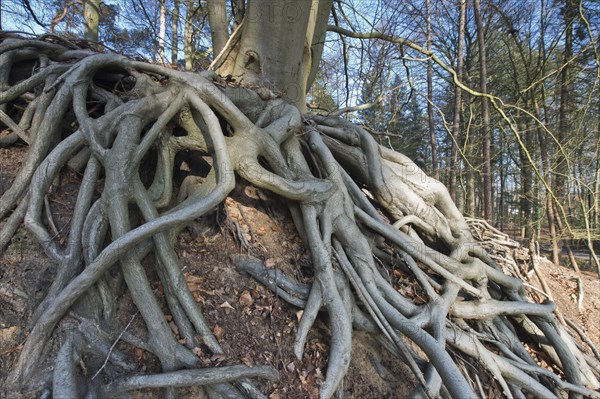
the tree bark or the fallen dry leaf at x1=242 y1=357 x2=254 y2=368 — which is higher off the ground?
the tree bark

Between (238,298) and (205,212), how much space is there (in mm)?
662

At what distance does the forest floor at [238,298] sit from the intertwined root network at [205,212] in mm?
90

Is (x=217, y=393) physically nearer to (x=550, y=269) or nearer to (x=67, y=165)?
(x=67, y=165)

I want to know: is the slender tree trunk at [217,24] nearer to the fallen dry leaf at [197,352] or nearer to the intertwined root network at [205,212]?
the intertwined root network at [205,212]

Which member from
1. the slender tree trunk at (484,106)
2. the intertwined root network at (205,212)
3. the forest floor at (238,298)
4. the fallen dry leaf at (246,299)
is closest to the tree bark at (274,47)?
the intertwined root network at (205,212)

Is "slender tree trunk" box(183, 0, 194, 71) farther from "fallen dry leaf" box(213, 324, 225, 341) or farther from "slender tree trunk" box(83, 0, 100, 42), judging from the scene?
"fallen dry leaf" box(213, 324, 225, 341)

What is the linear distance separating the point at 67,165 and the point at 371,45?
5.77 meters

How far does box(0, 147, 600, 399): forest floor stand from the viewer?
184cm

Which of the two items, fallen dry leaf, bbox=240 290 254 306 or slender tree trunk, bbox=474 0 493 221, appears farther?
slender tree trunk, bbox=474 0 493 221

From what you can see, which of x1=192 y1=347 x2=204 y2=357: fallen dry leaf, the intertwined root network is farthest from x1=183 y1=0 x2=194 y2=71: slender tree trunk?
x1=192 y1=347 x2=204 y2=357: fallen dry leaf

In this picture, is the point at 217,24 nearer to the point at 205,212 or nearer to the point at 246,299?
the point at 205,212

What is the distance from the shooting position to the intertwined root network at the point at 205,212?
180cm

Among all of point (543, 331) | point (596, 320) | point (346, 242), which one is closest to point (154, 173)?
point (346, 242)

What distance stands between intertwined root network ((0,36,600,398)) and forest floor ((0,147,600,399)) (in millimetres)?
90
